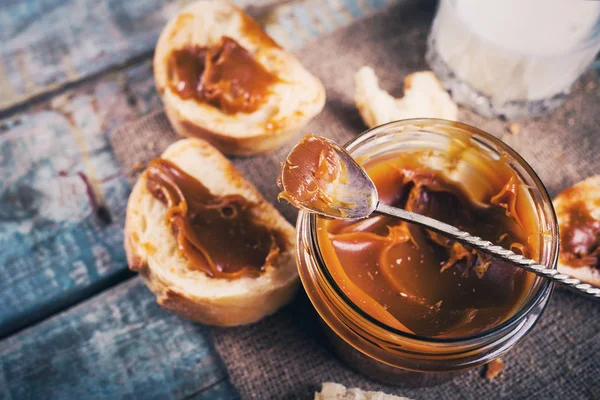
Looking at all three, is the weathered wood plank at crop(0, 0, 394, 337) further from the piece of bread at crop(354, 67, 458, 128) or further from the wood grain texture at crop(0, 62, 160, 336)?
the piece of bread at crop(354, 67, 458, 128)

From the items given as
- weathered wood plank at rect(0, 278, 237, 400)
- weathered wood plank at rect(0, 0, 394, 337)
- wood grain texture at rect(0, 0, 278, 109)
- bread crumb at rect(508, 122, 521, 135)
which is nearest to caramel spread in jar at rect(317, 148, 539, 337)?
bread crumb at rect(508, 122, 521, 135)

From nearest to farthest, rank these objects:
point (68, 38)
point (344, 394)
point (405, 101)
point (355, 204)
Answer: point (355, 204) < point (344, 394) < point (405, 101) < point (68, 38)

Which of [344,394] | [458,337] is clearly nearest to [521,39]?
[458,337]

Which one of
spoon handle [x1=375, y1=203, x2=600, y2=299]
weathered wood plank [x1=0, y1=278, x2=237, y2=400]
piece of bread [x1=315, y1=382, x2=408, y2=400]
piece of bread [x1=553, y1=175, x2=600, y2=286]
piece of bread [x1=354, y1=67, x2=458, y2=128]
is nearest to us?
spoon handle [x1=375, y1=203, x2=600, y2=299]

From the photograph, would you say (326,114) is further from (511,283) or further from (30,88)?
(30,88)

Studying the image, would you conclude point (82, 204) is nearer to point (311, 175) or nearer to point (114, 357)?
point (114, 357)

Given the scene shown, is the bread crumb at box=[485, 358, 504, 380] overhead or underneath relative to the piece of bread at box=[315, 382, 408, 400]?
underneath
